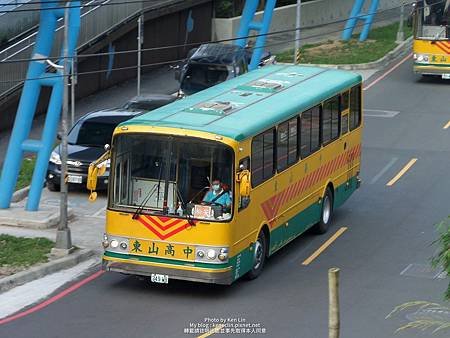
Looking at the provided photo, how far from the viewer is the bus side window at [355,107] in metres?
24.0

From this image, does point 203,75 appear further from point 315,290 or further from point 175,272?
point 175,272

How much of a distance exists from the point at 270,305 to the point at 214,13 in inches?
1201

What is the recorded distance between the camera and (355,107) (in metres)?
24.3

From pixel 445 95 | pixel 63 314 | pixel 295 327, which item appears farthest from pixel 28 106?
pixel 445 95

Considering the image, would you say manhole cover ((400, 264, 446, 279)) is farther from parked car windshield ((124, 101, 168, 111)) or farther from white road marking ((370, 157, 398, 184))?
parked car windshield ((124, 101, 168, 111))

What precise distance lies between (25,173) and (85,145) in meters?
1.63

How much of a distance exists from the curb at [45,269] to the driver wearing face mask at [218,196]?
330 cm

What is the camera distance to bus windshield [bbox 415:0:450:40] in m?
38.2

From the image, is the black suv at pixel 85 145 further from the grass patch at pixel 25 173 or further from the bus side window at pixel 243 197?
the bus side window at pixel 243 197

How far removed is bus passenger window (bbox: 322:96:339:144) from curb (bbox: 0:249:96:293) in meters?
5.08

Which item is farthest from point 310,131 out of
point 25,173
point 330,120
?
point 25,173

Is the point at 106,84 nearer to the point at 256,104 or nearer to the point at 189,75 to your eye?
the point at 189,75

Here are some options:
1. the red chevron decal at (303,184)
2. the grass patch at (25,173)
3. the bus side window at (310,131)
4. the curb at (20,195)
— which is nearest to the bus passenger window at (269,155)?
the red chevron decal at (303,184)

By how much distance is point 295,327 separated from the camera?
663 inches
